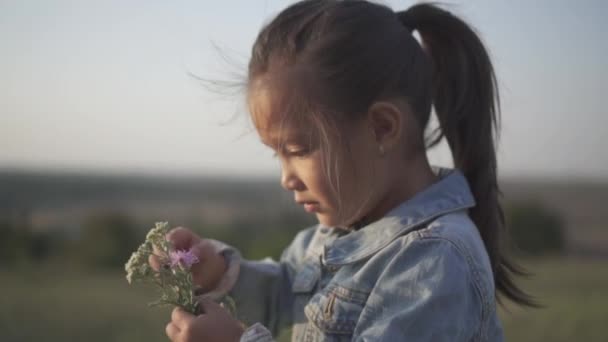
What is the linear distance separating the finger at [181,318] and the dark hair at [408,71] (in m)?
0.45

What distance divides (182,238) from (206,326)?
359mm

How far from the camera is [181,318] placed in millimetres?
1180

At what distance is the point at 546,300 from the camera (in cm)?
303

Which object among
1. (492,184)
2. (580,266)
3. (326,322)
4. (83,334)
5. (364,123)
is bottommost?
(580,266)

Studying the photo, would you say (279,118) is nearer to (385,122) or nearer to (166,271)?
(385,122)

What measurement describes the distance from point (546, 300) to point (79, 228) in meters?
2.62

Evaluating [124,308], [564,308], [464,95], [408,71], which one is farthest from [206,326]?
[564,308]

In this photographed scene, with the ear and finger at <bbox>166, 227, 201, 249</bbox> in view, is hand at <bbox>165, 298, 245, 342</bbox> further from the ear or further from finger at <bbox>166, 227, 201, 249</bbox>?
the ear

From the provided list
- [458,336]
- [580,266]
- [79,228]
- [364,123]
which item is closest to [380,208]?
[364,123]

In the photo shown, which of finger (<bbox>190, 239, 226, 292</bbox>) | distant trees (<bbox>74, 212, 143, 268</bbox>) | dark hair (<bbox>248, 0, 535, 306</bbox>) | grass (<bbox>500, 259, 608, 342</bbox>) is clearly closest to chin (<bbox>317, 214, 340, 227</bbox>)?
dark hair (<bbox>248, 0, 535, 306</bbox>)

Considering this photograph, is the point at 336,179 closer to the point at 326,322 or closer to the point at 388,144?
the point at 388,144

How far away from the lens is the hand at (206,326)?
1153 mm

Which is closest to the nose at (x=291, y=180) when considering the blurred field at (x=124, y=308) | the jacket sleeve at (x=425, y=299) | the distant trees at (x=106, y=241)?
the jacket sleeve at (x=425, y=299)

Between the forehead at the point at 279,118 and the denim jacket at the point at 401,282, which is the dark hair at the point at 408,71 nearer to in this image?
the forehead at the point at 279,118
